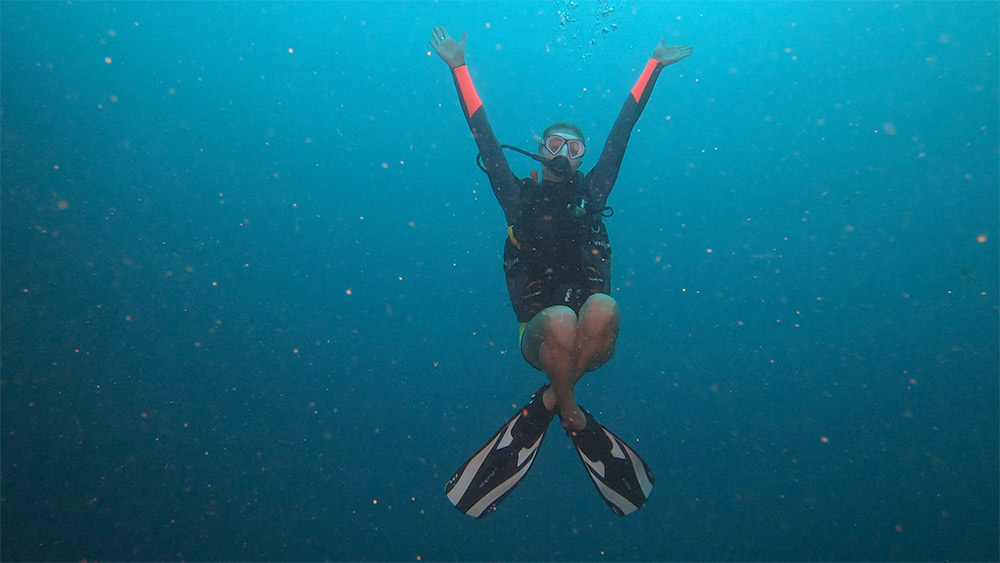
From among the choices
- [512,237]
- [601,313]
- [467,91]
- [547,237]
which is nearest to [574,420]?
[601,313]

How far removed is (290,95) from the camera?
34.2ft

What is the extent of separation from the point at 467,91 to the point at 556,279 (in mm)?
1918

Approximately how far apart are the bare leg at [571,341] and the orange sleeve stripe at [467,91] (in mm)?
2009

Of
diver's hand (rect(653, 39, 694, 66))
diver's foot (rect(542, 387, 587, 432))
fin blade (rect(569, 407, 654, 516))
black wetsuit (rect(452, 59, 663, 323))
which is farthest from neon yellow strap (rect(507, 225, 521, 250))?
diver's hand (rect(653, 39, 694, 66))

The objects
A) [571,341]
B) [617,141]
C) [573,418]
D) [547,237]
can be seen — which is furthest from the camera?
[617,141]

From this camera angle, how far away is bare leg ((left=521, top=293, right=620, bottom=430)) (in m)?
2.70

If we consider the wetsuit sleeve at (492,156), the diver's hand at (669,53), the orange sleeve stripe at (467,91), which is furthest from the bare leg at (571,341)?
the diver's hand at (669,53)

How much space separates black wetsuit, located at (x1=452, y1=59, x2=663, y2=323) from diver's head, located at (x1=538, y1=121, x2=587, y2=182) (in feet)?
0.41

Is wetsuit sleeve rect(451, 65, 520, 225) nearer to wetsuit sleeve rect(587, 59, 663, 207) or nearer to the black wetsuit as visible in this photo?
the black wetsuit

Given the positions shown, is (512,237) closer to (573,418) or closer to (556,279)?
(556,279)

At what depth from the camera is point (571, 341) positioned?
2.70 meters

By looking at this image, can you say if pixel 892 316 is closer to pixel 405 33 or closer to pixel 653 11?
pixel 653 11

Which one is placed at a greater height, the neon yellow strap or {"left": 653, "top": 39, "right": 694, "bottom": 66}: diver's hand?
{"left": 653, "top": 39, "right": 694, "bottom": 66}: diver's hand

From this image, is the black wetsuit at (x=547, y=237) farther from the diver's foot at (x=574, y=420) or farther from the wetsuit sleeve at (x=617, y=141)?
the diver's foot at (x=574, y=420)
